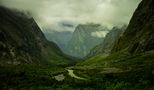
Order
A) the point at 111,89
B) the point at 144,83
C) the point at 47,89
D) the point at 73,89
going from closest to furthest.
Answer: the point at 144,83
the point at 111,89
the point at 73,89
the point at 47,89

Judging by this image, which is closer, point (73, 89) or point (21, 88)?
point (73, 89)

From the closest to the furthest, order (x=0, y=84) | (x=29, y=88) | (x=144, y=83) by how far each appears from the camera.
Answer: (x=144, y=83)
(x=29, y=88)
(x=0, y=84)

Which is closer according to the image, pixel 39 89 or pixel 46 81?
pixel 39 89

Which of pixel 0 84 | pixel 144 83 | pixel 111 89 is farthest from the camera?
pixel 0 84

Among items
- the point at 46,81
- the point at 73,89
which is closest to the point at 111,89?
the point at 73,89

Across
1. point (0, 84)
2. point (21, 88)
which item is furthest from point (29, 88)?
point (0, 84)

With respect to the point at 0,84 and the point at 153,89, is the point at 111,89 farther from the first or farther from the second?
the point at 0,84

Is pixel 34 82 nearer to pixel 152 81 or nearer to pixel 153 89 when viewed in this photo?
pixel 152 81

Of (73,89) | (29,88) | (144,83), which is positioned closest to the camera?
(144,83)

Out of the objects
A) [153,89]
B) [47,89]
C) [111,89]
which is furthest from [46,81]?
[153,89]
